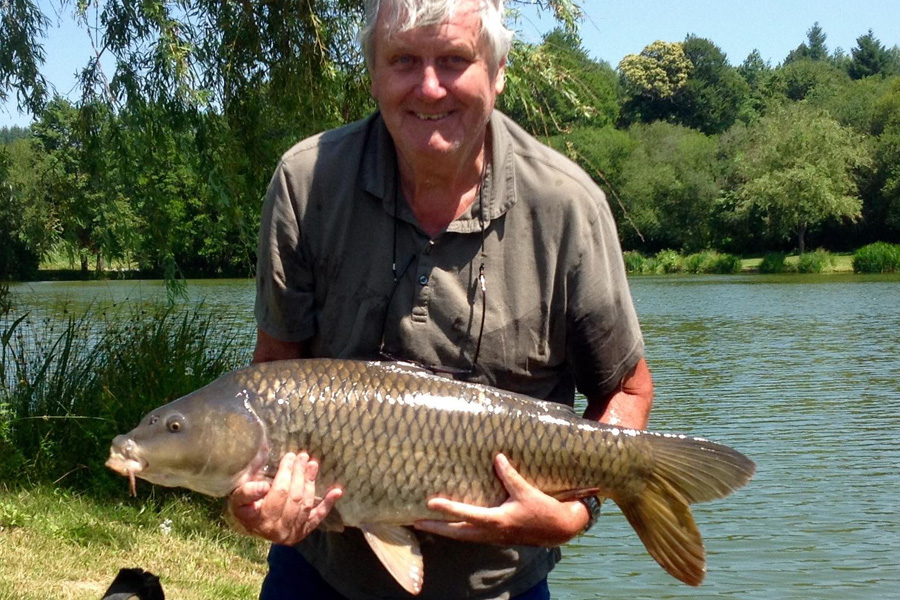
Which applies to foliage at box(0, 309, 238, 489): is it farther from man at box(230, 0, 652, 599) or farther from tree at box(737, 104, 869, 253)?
tree at box(737, 104, 869, 253)

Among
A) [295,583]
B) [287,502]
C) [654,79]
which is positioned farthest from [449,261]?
[654,79]

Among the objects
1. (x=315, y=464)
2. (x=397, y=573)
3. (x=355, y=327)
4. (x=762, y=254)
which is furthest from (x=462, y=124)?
(x=762, y=254)

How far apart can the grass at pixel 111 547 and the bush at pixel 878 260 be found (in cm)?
4225

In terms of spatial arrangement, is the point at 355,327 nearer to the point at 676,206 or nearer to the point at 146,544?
the point at 146,544

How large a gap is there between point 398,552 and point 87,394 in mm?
5909

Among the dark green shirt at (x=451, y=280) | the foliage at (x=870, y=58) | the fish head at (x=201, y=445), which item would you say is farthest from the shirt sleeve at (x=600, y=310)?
the foliage at (x=870, y=58)

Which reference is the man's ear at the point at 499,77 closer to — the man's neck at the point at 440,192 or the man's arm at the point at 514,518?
the man's neck at the point at 440,192

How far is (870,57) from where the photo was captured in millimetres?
112438

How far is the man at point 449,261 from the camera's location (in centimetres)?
251

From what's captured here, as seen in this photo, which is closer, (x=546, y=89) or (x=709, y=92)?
(x=546, y=89)

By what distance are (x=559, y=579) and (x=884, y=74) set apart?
111 m

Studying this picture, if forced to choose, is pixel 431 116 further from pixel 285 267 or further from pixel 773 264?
pixel 773 264

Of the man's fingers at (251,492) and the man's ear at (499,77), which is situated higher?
the man's ear at (499,77)

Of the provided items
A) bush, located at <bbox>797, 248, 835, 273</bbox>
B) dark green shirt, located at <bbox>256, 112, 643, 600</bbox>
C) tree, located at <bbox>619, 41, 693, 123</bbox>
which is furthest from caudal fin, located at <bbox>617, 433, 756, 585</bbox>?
tree, located at <bbox>619, 41, 693, 123</bbox>
